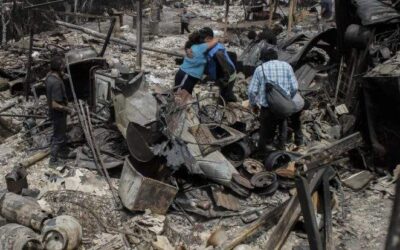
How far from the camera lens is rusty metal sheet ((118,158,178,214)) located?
17.9 feet

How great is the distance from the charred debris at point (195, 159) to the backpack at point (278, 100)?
0.63 m

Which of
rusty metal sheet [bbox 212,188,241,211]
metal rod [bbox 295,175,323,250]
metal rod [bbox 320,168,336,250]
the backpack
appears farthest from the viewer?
the backpack

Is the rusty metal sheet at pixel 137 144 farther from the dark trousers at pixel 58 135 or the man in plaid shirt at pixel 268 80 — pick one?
the man in plaid shirt at pixel 268 80

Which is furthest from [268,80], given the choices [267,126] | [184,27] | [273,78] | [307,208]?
[184,27]

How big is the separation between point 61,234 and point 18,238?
399 mm

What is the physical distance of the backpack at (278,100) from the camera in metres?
6.41

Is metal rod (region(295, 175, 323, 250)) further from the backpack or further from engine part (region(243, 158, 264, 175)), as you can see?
the backpack

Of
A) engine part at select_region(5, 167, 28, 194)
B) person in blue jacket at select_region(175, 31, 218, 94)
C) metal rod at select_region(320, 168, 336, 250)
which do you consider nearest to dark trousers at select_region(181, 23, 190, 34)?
person in blue jacket at select_region(175, 31, 218, 94)

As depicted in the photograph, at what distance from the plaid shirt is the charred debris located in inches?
26.9

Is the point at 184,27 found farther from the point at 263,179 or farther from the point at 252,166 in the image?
the point at 263,179

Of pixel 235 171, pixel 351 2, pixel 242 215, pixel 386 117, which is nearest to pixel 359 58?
pixel 351 2

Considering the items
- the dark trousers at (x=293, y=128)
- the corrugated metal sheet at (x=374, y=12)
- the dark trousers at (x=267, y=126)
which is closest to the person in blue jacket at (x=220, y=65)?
the dark trousers at (x=293, y=128)

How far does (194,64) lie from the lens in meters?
8.41

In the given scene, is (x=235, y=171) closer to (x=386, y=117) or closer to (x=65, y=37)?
(x=386, y=117)
